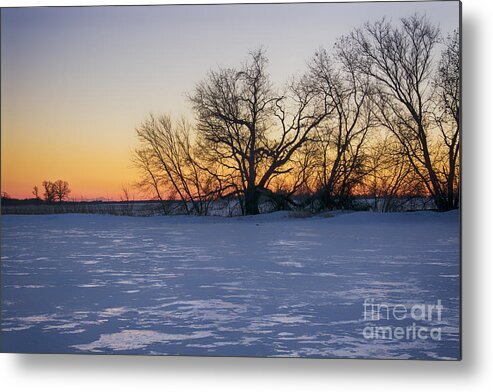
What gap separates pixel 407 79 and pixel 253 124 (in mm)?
838

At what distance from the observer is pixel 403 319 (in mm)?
4102

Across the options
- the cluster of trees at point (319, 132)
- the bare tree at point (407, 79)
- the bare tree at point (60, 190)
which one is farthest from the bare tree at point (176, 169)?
the bare tree at point (407, 79)

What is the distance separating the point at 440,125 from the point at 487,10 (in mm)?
623

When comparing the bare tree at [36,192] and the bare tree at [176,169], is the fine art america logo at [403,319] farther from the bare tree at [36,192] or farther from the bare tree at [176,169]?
the bare tree at [36,192]

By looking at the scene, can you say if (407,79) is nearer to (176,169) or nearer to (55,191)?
(176,169)

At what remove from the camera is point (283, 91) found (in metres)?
4.31

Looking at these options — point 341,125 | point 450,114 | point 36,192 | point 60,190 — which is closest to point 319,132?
point 341,125

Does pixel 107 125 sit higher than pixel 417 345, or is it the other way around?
pixel 107 125

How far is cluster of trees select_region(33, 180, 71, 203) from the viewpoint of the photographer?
4.38 m

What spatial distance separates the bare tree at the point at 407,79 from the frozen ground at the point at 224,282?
28cm

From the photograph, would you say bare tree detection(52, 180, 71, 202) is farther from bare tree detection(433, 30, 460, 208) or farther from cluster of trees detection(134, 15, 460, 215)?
bare tree detection(433, 30, 460, 208)

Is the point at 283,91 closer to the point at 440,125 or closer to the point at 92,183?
the point at 440,125

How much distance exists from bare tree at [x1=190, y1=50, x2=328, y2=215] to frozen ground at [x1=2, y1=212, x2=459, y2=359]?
8.9 inches

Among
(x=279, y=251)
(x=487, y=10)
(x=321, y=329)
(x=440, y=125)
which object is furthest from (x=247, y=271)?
(x=487, y=10)
